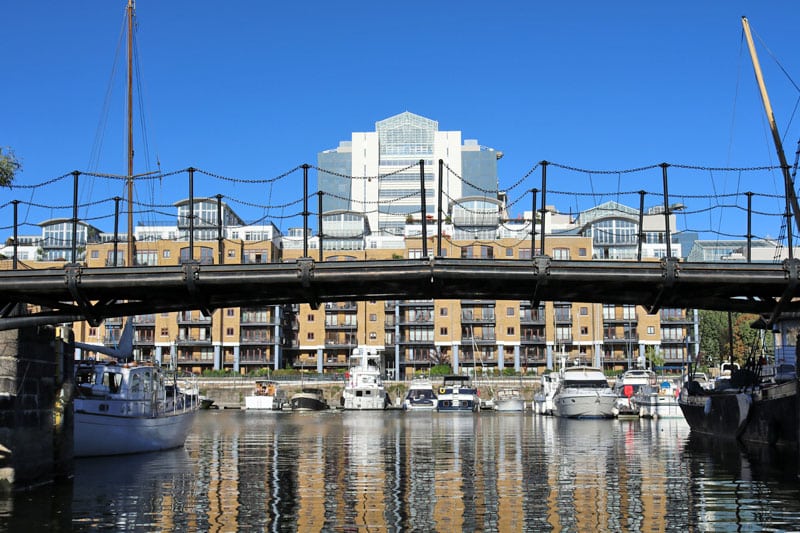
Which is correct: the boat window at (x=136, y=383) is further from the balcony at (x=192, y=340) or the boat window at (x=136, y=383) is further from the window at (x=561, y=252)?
the window at (x=561, y=252)

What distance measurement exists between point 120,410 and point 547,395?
6472 cm

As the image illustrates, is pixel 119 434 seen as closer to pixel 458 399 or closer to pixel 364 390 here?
pixel 458 399

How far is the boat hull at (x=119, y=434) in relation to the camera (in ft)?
138

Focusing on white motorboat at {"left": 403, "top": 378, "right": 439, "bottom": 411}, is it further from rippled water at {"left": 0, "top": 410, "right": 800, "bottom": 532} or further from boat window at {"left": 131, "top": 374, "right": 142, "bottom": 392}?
boat window at {"left": 131, "top": 374, "right": 142, "bottom": 392}

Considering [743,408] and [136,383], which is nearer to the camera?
[136,383]

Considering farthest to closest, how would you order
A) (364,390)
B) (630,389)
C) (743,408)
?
1. (364,390)
2. (630,389)
3. (743,408)

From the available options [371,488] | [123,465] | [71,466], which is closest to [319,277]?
[371,488]

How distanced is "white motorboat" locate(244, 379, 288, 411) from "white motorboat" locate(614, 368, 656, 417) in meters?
45.7

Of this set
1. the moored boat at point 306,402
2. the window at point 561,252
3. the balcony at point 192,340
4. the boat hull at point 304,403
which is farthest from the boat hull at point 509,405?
the balcony at point 192,340

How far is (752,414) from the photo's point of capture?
48.6 m

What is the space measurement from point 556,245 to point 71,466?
116 meters

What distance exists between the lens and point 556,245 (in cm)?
14288

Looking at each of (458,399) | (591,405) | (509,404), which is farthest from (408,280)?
(509,404)

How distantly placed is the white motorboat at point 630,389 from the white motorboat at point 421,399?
22849 millimetres
